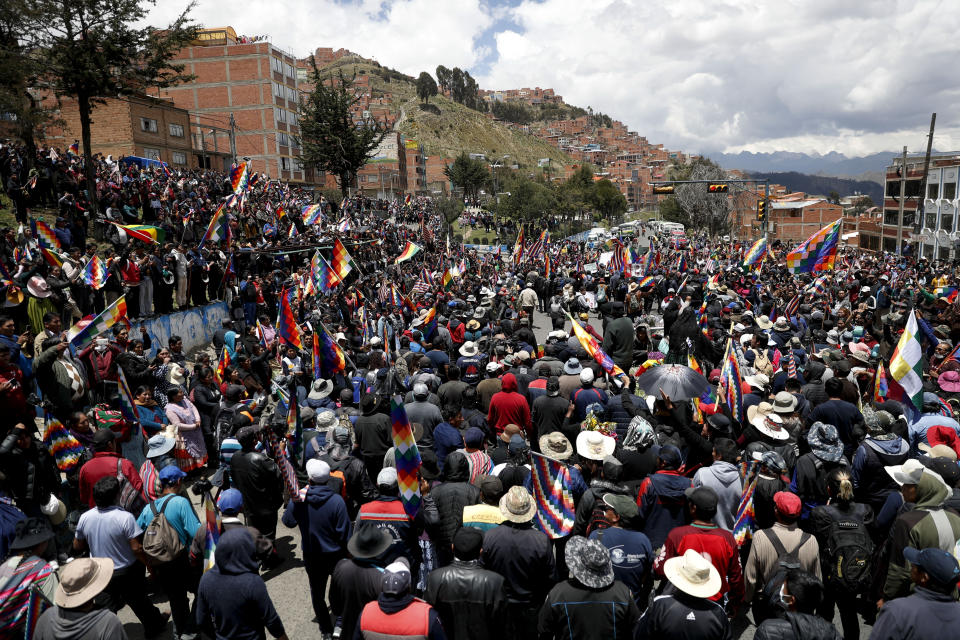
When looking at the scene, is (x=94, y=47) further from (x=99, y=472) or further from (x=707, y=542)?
(x=707, y=542)

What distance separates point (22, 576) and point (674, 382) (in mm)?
6048

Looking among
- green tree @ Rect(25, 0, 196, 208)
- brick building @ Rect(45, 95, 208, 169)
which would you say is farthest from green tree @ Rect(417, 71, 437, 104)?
green tree @ Rect(25, 0, 196, 208)

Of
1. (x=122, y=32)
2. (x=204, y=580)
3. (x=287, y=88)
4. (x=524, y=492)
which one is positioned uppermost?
(x=287, y=88)

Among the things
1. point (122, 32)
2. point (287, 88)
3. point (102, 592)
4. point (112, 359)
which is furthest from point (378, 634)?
point (287, 88)

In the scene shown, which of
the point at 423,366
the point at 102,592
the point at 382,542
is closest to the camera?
the point at 102,592

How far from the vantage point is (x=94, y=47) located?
20000mm

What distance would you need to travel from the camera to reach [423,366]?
9430 millimetres

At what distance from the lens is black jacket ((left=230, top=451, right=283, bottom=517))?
6.11 metres

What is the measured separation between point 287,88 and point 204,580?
251 ft

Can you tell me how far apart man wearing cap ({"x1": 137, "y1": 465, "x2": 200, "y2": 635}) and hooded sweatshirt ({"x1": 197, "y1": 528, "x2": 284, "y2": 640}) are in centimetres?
111

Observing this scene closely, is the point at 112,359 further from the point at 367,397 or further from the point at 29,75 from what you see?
the point at 29,75

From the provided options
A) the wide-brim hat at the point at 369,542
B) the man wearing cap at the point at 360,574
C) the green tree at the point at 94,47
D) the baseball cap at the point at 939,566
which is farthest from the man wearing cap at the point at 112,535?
the green tree at the point at 94,47

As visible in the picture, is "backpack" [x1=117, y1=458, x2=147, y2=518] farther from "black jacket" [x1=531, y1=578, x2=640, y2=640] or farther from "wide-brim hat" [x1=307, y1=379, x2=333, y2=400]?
"black jacket" [x1=531, y1=578, x2=640, y2=640]

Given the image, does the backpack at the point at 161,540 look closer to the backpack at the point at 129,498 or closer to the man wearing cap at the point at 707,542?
the backpack at the point at 129,498
